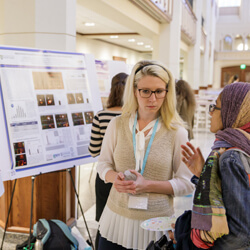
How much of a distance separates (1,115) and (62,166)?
0.65m

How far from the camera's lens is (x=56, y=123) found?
282cm

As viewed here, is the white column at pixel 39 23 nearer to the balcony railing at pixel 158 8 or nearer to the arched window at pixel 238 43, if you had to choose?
the balcony railing at pixel 158 8

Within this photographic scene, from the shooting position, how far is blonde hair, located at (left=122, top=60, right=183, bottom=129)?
1.82m

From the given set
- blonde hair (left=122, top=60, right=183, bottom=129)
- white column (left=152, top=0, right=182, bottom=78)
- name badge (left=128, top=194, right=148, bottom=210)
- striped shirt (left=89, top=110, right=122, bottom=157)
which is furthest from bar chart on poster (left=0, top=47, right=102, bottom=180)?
white column (left=152, top=0, right=182, bottom=78)

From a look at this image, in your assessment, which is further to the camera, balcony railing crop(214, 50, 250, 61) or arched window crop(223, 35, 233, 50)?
arched window crop(223, 35, 233, 50)

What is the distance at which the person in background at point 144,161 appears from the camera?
175 cm

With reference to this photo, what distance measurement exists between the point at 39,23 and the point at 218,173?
9.52 ft

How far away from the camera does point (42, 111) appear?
8.98ft

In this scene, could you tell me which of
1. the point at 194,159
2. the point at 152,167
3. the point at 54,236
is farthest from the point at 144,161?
the point at 54,236

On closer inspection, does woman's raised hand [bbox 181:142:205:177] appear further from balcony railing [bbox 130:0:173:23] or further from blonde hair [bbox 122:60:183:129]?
balcony railing [bbox 130:0:173:23]

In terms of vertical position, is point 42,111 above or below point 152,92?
below

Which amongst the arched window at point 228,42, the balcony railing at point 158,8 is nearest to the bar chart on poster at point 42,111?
the balcony railing at point 158,8

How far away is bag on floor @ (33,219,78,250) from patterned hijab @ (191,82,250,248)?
5.58 feet

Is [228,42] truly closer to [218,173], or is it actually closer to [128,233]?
[128,233]
